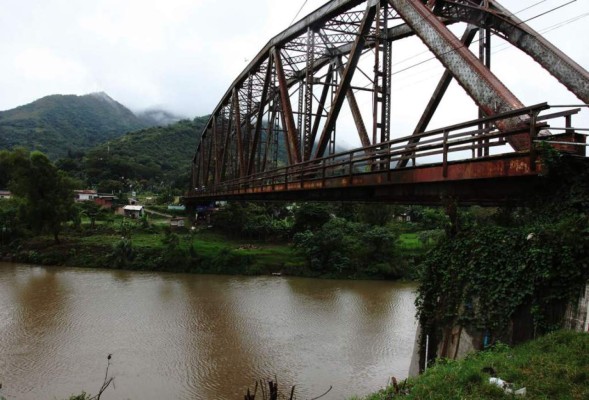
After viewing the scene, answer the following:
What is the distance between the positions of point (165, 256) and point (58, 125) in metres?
129

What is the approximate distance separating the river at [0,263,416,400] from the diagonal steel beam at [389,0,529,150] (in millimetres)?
7424

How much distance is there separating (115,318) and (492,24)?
16108 millimetres

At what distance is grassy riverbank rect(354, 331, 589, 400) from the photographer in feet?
12.5

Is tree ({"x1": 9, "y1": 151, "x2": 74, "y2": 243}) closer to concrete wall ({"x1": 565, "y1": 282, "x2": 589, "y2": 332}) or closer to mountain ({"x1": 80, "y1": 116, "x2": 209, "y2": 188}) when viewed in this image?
concrete wall ({"x1": 565, "y1": 282, "x2": 589, "y2": 332})

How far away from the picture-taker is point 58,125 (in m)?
134

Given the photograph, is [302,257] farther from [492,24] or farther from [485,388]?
[485,388]

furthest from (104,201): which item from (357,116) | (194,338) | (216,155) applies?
(357,116)

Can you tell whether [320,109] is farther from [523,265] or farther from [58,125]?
[58,125]

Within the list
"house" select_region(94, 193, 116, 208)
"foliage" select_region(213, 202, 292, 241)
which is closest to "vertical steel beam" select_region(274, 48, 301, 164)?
"foliage" select_region(213, 202, 292, 241)

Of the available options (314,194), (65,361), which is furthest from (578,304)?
(65,361)

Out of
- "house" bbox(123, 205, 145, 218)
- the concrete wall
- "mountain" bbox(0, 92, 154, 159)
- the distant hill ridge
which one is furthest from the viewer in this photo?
"mountain" bbox(0, 92, 154, 159)

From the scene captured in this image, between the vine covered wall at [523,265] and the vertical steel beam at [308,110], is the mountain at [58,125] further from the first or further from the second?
the vine covered wall at [523,265]

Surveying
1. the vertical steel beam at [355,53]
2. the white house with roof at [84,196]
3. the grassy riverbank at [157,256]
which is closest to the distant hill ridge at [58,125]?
the white house with roof at [84,196]

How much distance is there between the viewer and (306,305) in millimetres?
19250
